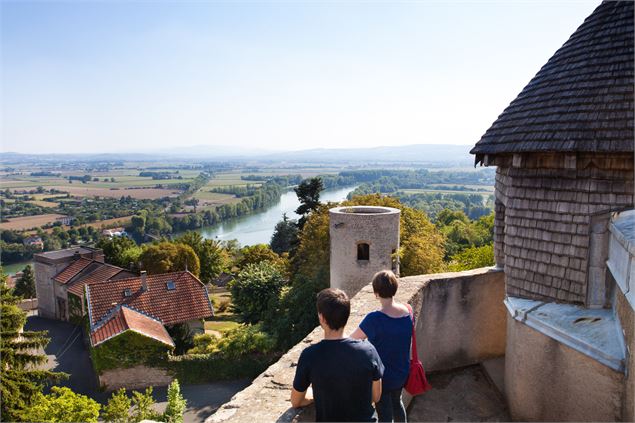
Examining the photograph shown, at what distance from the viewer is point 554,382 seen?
18.5 ft

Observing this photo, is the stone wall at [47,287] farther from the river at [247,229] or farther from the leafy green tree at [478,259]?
the river at [247,229]

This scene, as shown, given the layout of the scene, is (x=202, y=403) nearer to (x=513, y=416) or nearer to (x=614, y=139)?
(x=513, y=416)

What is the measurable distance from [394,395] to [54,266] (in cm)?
3125

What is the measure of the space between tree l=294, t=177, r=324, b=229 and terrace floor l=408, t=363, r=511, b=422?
76.5 feet

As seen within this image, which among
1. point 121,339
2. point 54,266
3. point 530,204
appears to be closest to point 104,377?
point 121,339

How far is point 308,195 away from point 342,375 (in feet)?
91.6

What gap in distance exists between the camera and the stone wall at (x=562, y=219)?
5.45m

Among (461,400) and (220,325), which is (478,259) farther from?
(220,325)

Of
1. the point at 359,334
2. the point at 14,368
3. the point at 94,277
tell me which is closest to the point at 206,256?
the point at 94,277

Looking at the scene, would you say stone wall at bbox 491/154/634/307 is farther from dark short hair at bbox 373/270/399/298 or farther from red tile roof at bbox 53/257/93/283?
red tile roof at bbox 53/257/93/283

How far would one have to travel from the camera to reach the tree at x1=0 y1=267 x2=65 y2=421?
12.3 metres

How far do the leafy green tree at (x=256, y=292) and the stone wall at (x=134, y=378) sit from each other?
492cm

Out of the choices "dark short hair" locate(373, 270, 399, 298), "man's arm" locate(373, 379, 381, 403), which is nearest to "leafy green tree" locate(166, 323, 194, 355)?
"dark short hair" locate(373, 270, 399, 298)

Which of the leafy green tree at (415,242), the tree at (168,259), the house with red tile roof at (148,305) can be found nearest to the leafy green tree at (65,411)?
the house with red tile roof at (148,305)
